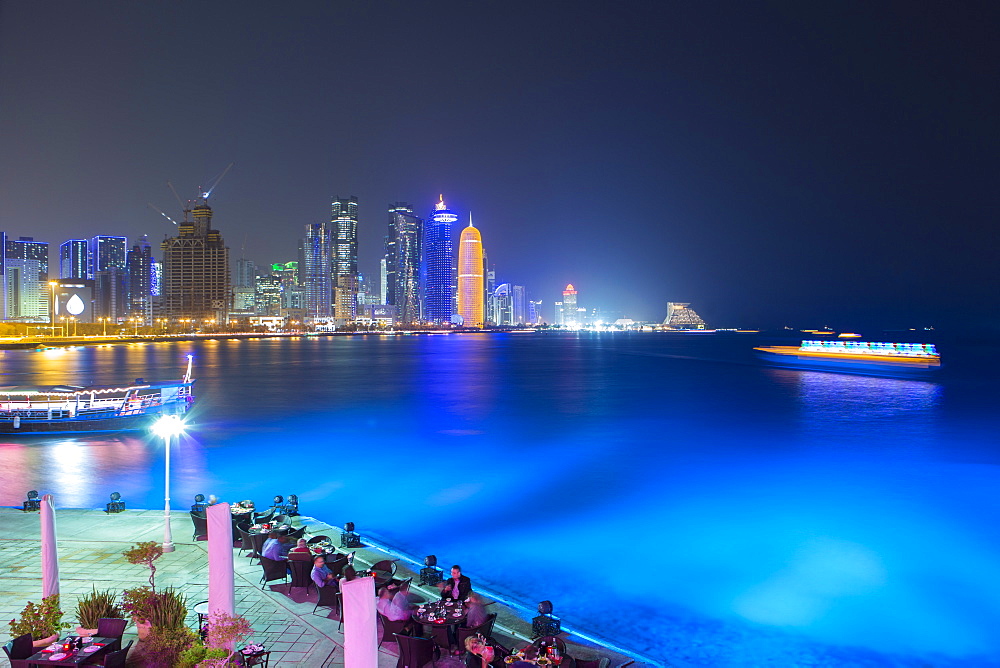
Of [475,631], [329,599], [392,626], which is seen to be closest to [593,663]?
[475,631]

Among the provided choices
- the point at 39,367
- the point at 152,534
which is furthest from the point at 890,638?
the point at 39,367

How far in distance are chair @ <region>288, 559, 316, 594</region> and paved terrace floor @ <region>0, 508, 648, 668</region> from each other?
0.13 m

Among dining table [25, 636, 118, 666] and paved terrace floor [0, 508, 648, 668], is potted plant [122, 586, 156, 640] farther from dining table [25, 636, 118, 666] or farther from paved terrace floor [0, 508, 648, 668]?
paved terrace floor [0, 508, 648, 668]

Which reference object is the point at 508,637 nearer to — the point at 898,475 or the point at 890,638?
the point at 890,638

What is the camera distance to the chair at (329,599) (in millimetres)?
9484

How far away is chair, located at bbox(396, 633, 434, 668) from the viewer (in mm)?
7855

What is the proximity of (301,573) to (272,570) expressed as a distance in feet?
2.17

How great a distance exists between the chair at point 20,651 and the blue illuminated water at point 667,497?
8.81m

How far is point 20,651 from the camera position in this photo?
6.92 metres

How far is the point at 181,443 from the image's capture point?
32.4 m

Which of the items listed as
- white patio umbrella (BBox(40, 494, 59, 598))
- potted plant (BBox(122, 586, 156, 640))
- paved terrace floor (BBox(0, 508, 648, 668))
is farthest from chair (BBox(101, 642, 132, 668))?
white patio umbrella (BBox(40, 494, 59, 598))

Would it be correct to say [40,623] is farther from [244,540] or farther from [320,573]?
[244,540]

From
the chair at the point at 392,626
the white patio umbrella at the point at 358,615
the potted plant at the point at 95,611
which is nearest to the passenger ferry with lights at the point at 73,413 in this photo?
the potted plant at the point at 95,611

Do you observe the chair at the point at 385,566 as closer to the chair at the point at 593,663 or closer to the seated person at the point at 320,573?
the seated person at the point at 320,573
